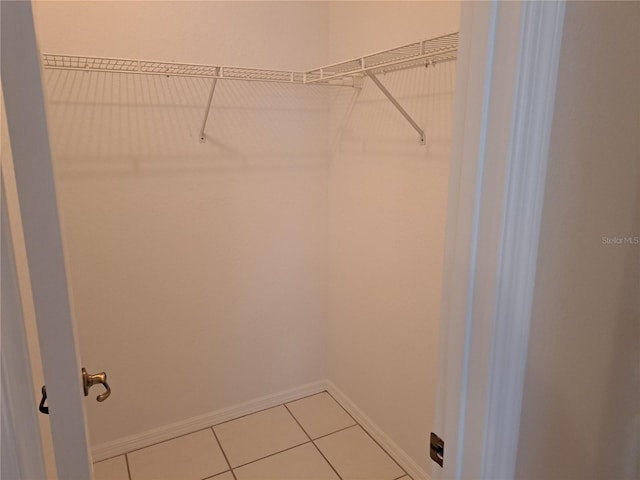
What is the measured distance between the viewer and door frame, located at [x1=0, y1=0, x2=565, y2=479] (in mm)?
620

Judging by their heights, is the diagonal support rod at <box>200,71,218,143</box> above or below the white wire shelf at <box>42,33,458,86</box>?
below

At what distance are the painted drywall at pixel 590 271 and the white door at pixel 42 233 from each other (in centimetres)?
76

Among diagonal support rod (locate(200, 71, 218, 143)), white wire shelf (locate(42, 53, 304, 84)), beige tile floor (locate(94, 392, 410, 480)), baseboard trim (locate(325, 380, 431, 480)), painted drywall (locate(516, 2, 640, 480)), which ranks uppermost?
white wire shelf (locate(42, 53, 304, 84))

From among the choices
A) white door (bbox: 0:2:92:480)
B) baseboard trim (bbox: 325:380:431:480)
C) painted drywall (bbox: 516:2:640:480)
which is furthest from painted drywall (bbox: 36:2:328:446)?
painted drywall (bbox: 516:2:640:480)

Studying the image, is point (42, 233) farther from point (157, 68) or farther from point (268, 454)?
point (268, 454)

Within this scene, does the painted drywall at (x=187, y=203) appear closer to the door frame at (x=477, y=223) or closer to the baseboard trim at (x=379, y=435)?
the baseboard trim at (x=379, y=435)

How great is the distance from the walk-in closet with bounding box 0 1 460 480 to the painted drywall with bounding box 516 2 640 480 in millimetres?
903

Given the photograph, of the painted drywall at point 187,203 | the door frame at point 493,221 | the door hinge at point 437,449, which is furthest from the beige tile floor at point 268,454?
the door frame at point 493,221

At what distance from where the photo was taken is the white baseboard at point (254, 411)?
2.11 meters

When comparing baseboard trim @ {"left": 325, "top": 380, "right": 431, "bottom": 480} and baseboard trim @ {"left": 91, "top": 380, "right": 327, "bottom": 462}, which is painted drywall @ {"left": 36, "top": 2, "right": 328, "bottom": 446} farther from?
baseboard trim @ {"left": 325, "top": 380, "right": 431, "bottom": 480}

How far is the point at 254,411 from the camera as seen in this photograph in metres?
2.48

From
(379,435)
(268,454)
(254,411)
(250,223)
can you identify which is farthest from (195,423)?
(250,223)

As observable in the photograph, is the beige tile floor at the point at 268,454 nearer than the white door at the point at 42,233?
No

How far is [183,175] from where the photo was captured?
2055 mm
